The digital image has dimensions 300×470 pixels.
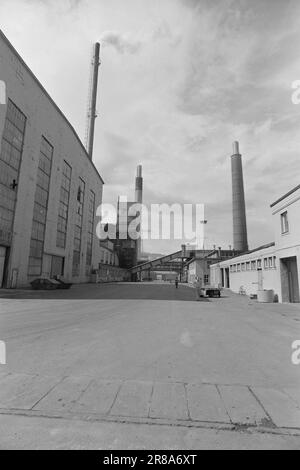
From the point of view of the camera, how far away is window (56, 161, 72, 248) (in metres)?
42.0

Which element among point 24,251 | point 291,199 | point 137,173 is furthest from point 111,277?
point 291,199

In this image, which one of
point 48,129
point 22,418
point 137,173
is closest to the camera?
point 22,418

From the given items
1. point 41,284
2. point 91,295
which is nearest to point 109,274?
point 41,284

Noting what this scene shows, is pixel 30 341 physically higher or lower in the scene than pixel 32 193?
lower

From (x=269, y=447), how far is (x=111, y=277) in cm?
7130

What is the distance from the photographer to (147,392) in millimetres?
4312

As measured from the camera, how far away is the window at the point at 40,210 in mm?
34278

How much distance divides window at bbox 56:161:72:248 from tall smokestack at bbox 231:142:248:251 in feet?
98.9

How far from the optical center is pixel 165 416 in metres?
3.56

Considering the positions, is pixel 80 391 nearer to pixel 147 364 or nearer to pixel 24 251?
pixel 147 364

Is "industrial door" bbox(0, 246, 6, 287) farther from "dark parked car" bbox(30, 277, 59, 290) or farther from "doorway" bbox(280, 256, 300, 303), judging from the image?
"doorway" bbox(280, 256, 300, 303)

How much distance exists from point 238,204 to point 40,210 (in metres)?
34.9

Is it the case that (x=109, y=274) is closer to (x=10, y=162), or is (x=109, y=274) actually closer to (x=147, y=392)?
(x=10, y=162)
